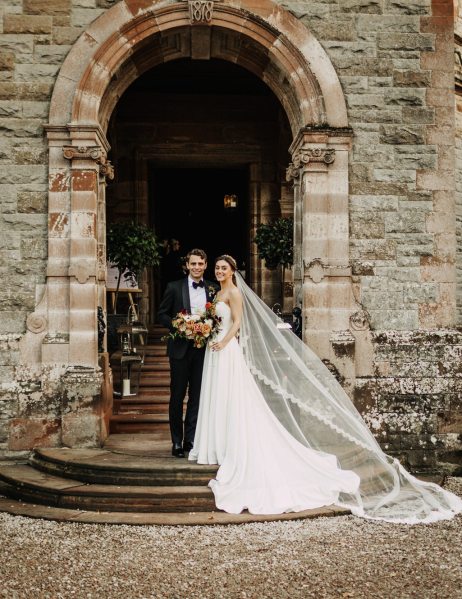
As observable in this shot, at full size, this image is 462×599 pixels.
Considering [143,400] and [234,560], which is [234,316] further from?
[143,400]

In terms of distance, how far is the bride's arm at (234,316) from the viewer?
6828 millimetres

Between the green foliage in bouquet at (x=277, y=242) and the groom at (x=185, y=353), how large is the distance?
10.8 feet

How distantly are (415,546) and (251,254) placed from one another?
292 inches

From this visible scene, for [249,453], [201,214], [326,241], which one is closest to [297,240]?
[326,241]

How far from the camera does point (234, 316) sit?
6922 millimetres

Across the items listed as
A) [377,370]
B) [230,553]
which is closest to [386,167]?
[377,370]

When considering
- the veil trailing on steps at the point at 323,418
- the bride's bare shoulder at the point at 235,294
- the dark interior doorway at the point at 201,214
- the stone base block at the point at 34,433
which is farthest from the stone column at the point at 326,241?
the dark interior doorway at the point at 201,214

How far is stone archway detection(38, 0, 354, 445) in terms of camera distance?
7973 millimetres

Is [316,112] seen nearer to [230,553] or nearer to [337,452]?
[337,452]

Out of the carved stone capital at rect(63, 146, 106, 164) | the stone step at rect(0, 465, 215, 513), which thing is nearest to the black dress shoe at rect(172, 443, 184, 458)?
the stone step at rect(0, 465, 215, 513)

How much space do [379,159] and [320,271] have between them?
143 centimetres

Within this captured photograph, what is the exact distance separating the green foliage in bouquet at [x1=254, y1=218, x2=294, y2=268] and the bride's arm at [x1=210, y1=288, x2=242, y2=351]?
11.5 feet

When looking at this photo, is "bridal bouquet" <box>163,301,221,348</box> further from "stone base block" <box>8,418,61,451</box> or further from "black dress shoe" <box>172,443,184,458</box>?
"stone base block" <box>8,418,61,451</box>

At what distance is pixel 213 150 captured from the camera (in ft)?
40.3
